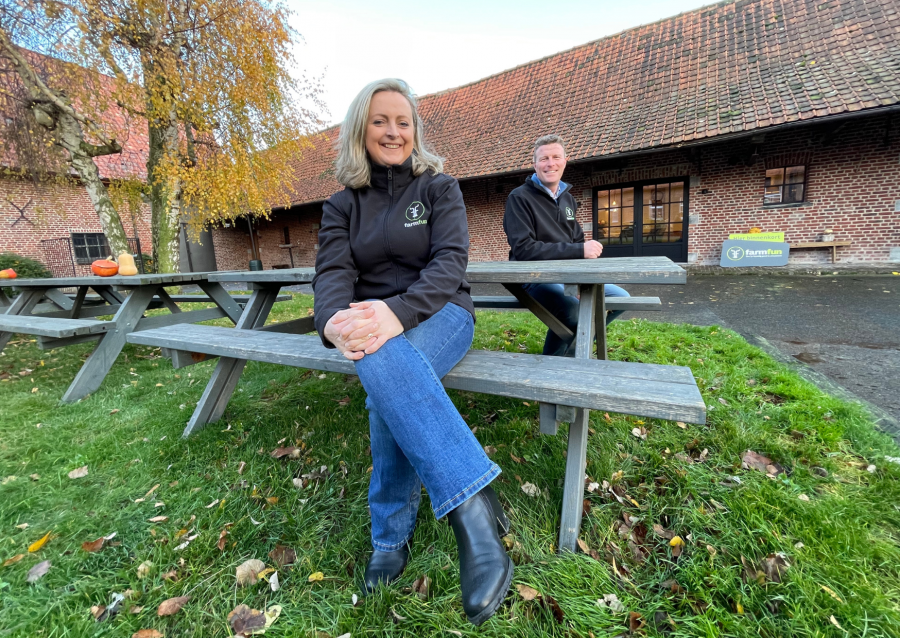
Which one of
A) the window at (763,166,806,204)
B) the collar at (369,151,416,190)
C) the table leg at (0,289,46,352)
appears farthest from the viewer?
the window at (763,166,806,204)

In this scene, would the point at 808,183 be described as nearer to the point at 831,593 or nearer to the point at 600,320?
the point at 600,320

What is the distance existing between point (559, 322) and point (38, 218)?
1704 centimetres

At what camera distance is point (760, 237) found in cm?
873

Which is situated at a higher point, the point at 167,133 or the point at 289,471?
the point at 167,133

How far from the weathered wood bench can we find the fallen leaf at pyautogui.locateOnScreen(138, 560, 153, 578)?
0.77 m

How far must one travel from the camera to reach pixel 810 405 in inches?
80.5

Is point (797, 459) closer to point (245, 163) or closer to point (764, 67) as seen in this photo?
point (245, 163)

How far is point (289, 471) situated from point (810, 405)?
2.52m

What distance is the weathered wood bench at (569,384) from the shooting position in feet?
3.69

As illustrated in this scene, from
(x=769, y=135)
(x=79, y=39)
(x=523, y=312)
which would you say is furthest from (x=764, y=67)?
(x=79, y=39)

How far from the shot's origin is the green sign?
864 cm

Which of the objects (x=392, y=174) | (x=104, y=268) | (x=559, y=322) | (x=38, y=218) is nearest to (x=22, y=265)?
(x=38, y=218)

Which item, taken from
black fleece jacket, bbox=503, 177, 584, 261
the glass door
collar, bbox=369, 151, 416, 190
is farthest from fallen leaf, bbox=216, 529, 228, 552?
the glass door

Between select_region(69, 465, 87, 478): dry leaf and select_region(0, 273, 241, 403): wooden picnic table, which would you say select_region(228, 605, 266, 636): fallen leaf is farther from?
select_region(0, 273, 241, 403): wooden picnic table
